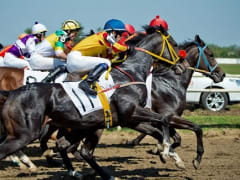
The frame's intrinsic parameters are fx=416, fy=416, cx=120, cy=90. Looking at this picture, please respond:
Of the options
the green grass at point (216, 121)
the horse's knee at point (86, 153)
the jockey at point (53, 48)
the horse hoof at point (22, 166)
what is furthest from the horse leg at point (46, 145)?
the green grass at point (216, 121)

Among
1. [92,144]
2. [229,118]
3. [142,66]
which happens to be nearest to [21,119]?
[92,144]

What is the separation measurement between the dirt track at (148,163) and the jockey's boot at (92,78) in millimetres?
1544

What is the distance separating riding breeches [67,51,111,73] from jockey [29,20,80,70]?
3.36 ft

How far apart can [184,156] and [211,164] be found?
2.72ft

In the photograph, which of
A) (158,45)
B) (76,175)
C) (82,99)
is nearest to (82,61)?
(82,99)

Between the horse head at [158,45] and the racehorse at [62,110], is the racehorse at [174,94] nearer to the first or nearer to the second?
the horse head at [158,45]

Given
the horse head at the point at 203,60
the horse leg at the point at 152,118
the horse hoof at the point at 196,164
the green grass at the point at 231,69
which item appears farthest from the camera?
the green grass at the point at 231,69

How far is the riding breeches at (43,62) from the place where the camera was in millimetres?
7480

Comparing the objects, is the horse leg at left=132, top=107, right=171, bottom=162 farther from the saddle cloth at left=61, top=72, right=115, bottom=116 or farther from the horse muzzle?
the horse muzzle

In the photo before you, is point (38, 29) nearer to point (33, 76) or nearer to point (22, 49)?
point (22, 49)

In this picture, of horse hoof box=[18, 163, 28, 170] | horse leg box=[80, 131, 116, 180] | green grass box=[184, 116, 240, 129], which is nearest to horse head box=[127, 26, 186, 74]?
horse leg box=[80, 131, 116, 180]

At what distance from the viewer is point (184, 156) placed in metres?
7.79

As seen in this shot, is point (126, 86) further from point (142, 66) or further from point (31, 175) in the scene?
point (31, 175)

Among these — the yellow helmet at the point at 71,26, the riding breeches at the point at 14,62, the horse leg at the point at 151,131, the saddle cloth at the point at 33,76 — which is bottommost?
the horse leg at the point at 151,131
